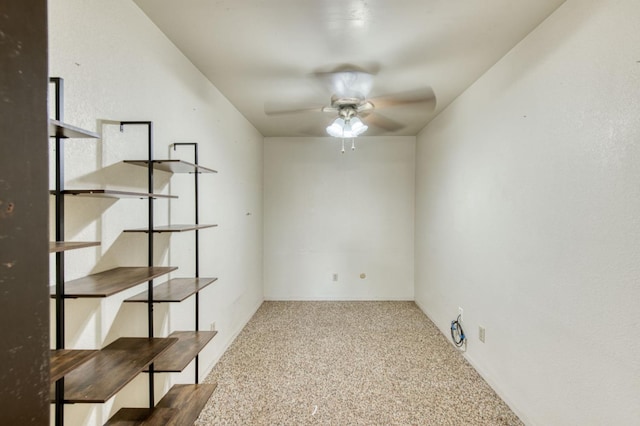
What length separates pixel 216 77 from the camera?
2430 mm

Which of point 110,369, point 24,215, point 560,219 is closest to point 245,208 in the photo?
point 110,369

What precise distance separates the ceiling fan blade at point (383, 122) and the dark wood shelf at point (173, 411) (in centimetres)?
297

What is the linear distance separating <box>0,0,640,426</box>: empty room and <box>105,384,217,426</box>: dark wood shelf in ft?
0.06

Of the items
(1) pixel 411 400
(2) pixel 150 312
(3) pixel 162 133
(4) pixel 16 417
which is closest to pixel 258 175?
(3) pixel 162 133

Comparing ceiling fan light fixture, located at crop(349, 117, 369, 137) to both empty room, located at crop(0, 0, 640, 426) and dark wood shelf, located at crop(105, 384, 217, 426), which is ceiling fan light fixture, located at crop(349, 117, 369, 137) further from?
dark wood shelf, located at crop(105, 384, 217, 426)

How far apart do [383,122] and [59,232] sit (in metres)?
3.40

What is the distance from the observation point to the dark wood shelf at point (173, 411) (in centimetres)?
142

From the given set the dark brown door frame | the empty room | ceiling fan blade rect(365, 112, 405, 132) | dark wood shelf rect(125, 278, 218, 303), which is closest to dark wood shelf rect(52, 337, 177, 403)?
the empty room

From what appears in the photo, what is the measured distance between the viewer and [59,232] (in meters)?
1.05

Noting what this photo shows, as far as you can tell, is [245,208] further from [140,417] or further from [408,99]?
[140,417]

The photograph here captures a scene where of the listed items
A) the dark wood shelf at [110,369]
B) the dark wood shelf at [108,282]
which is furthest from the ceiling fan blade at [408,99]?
the dark wood shelf at [110,369]

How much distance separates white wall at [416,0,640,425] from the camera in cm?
127

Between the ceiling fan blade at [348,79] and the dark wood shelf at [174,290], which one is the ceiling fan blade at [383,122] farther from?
the dark wood shelf at [174,290]

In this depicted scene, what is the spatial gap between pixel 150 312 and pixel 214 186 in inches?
53.1
